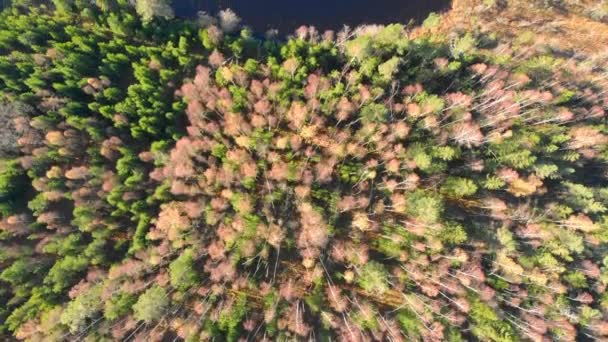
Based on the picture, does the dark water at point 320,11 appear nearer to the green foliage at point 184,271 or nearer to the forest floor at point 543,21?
the forest floor at point 543,21

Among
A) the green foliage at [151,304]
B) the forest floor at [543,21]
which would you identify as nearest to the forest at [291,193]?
the green foliage at [151,304]

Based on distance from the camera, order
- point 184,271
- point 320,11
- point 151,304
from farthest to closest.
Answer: point 320,11 → point 184,271 → point 151,304

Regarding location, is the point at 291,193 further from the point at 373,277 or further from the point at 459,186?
the point at 459,186

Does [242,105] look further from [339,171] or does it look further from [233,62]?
[339,171]

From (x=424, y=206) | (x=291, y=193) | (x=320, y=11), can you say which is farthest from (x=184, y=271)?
(x=320, y=11)

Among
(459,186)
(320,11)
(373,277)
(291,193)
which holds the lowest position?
(373,277)

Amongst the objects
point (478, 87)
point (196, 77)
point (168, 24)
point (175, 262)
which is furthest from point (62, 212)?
point (478, 87)

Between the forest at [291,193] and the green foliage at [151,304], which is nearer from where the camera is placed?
the green foliage at [151,304]
